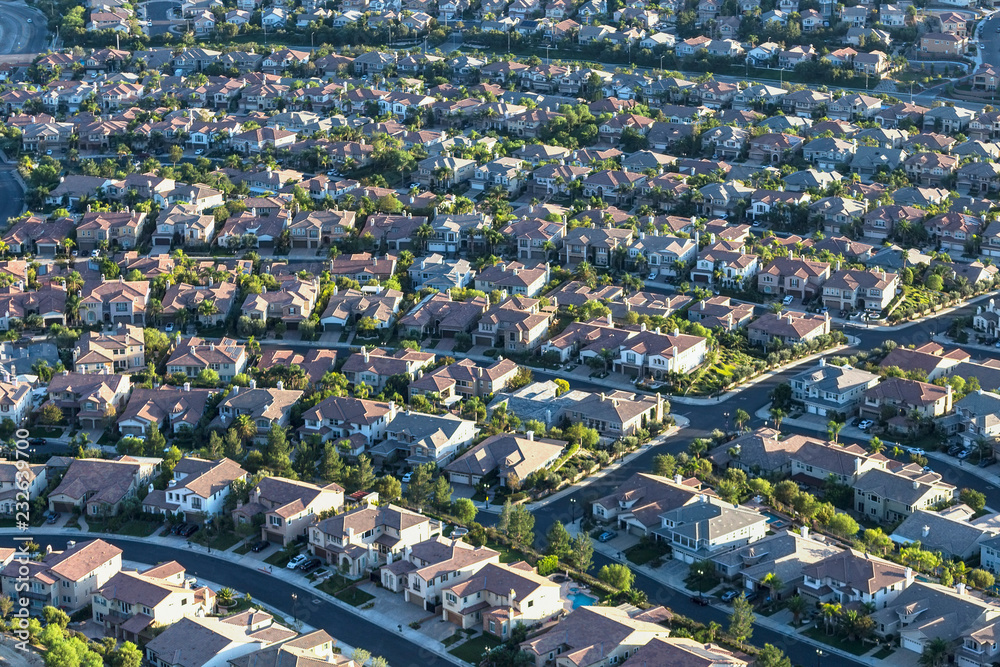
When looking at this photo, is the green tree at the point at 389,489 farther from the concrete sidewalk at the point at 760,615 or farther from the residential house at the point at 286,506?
the concrete sidewalk at the point at 760,615

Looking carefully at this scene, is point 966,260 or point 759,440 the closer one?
point 759,440

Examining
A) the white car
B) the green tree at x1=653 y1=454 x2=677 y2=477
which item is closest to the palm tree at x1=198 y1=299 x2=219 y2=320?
the white car

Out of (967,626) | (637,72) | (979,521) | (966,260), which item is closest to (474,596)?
(967,626)

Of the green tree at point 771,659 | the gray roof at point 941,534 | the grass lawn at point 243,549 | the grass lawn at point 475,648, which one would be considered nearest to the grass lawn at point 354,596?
the grass lawn at point 475,648

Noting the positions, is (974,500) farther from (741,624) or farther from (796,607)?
(741,624)

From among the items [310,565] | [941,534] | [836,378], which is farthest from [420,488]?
[836,378]

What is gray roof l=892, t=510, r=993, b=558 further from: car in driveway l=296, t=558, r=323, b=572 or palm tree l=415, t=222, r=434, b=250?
palm tree l=415, t=222, r=434, b=250

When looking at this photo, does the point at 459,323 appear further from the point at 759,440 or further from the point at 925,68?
the point at 925,68

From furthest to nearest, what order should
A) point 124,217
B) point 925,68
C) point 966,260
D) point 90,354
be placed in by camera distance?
point 925,68
point 124,217
point 966,260
point 90,354
